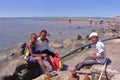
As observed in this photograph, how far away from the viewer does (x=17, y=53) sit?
16.1 m

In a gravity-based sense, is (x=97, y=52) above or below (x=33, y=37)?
below

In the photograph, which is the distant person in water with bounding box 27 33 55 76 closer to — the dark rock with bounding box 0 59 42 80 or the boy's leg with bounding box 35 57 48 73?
the boy's leg with bounding box 35 57 48 73

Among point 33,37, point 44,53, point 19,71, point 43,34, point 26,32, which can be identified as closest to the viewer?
point 33,37

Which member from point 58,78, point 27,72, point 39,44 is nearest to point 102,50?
point 58,78

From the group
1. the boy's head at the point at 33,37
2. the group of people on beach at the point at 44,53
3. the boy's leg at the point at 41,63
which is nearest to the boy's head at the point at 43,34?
the group of people on beach at the point at 44,53

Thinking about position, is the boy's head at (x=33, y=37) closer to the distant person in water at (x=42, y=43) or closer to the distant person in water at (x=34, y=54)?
the distant person in water at (x=34, y=54)

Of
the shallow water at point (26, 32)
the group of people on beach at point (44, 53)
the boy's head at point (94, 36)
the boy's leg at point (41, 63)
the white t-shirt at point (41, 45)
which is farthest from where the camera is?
the shallow water at point (26, 32)

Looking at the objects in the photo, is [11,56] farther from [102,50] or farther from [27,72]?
[102,50]

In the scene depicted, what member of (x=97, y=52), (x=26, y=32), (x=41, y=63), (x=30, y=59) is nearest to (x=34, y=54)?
(x=30, y=59)

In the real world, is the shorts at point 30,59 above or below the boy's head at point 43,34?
below

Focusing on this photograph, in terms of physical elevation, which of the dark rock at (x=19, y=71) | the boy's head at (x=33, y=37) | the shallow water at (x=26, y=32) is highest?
the boy's head at (x=33, y=37)

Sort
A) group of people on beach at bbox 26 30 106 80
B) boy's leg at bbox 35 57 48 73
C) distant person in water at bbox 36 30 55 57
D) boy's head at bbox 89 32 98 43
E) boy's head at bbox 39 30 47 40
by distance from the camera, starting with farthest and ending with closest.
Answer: distant person in water at bbox 36 30 55 57, boy's head at bbox 39 30 47 40, boy's leg at bbox 35 57 48 73, group of people on beach at bbox 26 30 106 80, boy's head at bbox 89 32 98 43

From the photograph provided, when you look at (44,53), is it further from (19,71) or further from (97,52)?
(97,52)

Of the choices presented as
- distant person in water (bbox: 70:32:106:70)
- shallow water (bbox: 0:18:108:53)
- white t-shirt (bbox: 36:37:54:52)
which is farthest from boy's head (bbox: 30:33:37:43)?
shallow water (bbox: 0:18:108:53)
